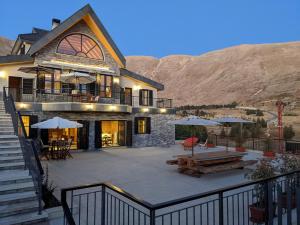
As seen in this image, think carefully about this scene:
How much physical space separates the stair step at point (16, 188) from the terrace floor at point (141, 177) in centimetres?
112

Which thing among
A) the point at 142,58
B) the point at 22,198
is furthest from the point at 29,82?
the point at 142,58

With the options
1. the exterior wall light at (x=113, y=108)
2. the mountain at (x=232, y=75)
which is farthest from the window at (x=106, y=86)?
the mountain at (x=232, y=75)


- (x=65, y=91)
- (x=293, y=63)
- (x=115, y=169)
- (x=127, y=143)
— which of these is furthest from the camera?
(x=293, y=63)

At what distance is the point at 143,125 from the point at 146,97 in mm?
3191

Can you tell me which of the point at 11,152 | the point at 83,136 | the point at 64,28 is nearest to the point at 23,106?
the point at 83,136

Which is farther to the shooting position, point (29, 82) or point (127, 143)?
point (127, 143)

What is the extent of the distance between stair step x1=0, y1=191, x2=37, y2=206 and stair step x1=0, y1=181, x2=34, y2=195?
10cm

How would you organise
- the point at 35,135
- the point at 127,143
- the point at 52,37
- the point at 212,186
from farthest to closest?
the point at 127,143
the point at 52,37
the point at 35,135
the point at 212,186

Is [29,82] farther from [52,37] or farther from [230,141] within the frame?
[230,141]

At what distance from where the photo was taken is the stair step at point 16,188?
6.20m

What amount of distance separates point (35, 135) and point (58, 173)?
6027 millimetres

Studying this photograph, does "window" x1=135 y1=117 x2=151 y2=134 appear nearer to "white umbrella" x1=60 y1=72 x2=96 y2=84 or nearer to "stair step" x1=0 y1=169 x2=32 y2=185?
"white umbrella" x1=60 y1=72 x2=96 y2=84

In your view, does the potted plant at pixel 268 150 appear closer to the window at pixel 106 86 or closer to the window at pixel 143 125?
the window at pixel 143 125

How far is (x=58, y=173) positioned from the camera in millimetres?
10508
